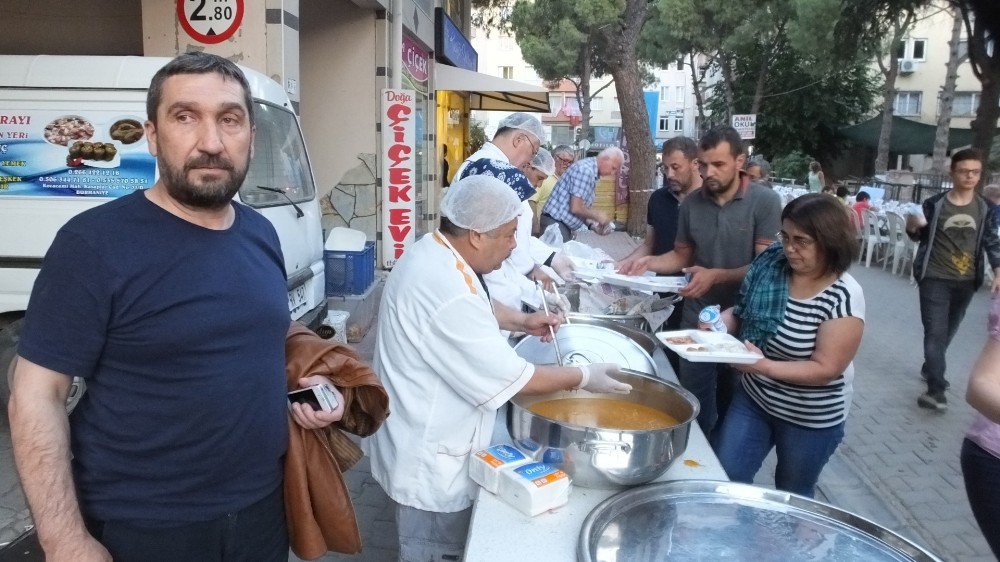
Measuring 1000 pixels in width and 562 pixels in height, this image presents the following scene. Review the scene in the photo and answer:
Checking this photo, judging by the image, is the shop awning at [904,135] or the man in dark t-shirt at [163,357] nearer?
the man in dark t-shirt at [163,357]

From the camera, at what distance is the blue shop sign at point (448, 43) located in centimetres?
1335

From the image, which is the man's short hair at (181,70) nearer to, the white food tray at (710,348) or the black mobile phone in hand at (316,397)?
the black mobile phone in hand at (316,397)

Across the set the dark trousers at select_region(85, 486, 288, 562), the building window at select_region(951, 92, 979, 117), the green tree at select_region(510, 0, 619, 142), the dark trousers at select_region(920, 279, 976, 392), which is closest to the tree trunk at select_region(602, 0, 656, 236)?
the dark trousers at select_region(920, 279, 976, 392)

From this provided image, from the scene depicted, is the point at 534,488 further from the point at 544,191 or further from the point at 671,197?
the point at 544,191

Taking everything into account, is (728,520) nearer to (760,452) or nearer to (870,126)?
(760,452)

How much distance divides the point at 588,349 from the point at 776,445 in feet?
2.84

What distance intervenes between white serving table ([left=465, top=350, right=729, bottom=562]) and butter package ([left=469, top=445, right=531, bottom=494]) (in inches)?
1.5

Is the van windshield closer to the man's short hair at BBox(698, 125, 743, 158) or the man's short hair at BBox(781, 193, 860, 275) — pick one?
the man's short hair at BBox(698, 125, 743, 158)

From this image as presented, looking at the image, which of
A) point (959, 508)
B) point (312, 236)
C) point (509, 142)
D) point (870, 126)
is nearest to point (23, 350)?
point (509, 142)

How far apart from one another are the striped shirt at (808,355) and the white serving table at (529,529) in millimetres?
759

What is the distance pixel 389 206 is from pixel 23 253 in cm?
487

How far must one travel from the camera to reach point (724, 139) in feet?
11.2

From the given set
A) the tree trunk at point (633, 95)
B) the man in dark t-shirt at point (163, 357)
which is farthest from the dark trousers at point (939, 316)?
the tree trunk at point (633, 95)

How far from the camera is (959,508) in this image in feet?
13.5
